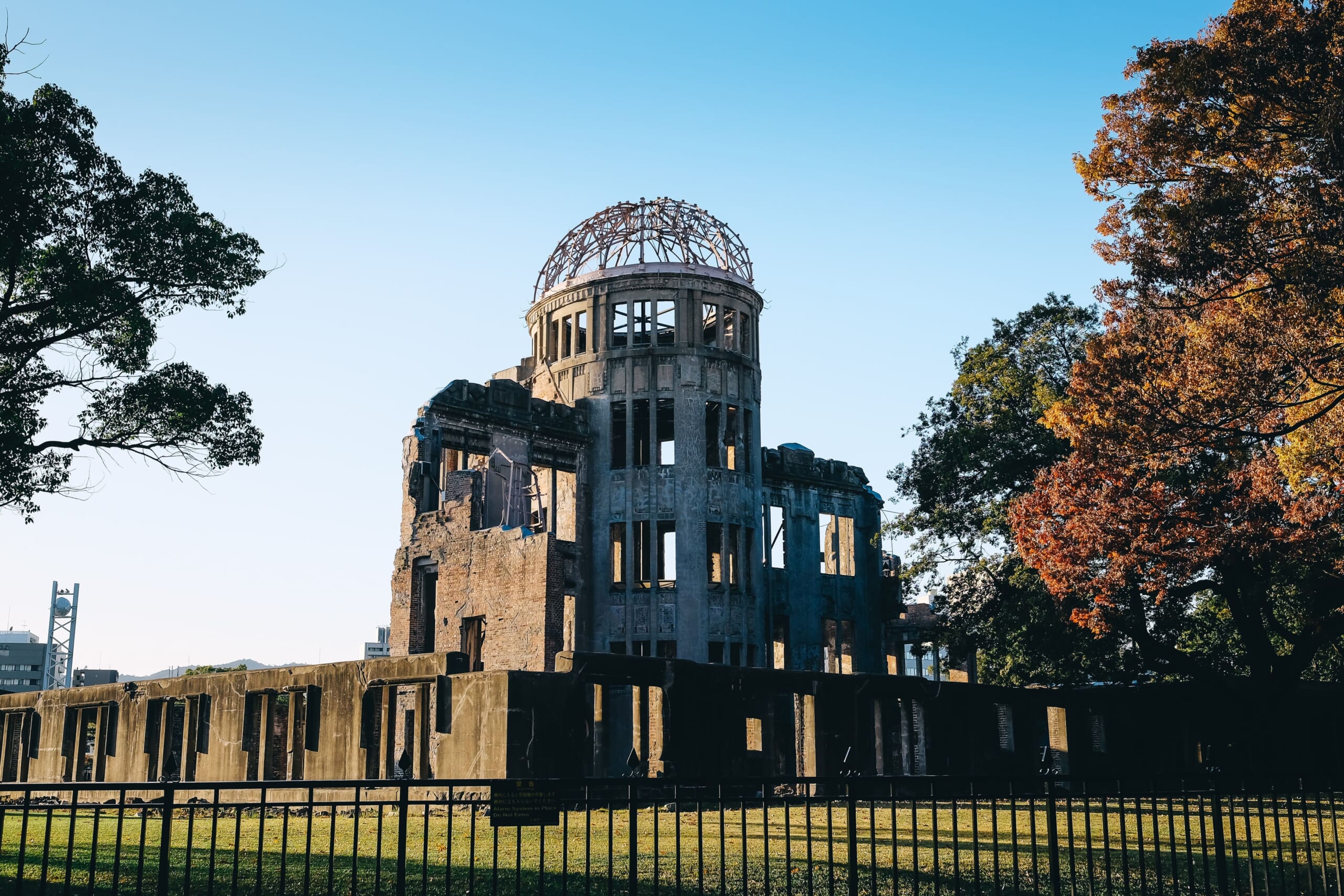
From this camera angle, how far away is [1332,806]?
885cm

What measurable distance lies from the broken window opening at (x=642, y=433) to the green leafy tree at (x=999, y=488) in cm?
764

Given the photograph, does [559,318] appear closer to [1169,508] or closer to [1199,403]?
[1169,508]

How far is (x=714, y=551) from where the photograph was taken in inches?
1479

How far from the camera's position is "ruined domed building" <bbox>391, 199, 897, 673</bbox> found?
33.3m

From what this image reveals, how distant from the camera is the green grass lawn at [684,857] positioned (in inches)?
338

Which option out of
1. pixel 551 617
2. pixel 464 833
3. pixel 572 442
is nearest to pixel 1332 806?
pixel 464 833

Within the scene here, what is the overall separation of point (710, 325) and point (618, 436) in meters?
4.57

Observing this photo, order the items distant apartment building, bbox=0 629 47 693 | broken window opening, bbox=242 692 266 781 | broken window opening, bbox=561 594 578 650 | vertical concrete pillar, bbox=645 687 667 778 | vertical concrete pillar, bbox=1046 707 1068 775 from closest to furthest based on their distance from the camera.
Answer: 1. vertical concrete pillar, bbox=645 687 667 778
2. broken window opening, bbox=242 692 266 781
3. vertical concrete pillar, bbox=1046 707 1068 775
4. broken window opening, bbox=561 594 578 650
5. distant apartment building, bbox=0 629 47 693

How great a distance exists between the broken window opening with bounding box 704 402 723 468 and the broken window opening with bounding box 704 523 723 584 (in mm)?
1947

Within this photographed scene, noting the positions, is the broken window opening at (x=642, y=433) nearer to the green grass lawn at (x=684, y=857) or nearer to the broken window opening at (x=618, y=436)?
the broken window opening at (x=618, y=436)

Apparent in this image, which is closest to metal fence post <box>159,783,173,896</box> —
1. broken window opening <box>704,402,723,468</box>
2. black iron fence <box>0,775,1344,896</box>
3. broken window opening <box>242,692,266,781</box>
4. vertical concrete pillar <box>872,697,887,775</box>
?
black iron fence <box>0,775,1344,896</box>

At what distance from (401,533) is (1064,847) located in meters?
23.0

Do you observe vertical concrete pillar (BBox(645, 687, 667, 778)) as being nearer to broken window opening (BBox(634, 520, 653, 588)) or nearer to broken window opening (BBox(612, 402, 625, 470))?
broken window opening (BBox(634, 520, 653, 588))

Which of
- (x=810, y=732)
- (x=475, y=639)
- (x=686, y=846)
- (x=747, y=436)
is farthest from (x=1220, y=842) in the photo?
(x=747, y=436)
